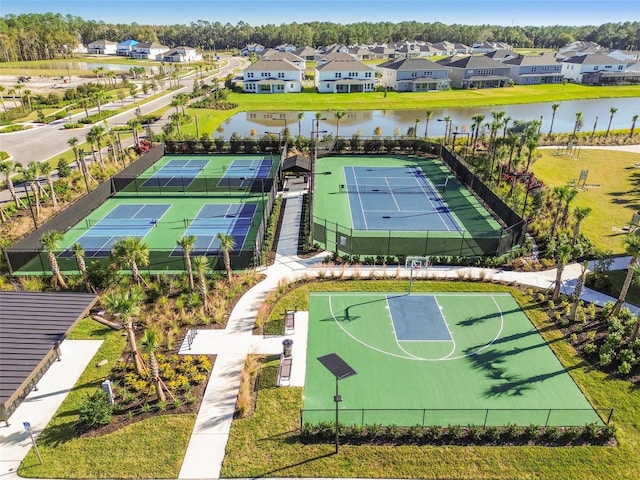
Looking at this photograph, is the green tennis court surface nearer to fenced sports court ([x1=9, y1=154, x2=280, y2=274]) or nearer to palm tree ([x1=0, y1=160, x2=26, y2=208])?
fenced sports court ([x1=9, y1=154, x2=280, y2=274])

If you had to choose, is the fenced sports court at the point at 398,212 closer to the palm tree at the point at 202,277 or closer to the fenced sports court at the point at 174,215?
the fenced sports court at the point at 174,215

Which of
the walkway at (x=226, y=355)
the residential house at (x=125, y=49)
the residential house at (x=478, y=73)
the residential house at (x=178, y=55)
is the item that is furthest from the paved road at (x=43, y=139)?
the residential house at (x=125, y=49)

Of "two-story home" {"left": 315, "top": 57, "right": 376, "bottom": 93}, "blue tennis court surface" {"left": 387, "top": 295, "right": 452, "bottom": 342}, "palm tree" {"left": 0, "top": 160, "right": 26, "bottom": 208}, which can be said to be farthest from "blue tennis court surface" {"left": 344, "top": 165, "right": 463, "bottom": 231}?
"two-story home" {"left": 315, "top": 57, "right": 376, "bottom": 93}

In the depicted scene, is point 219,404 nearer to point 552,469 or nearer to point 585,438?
point 552,469

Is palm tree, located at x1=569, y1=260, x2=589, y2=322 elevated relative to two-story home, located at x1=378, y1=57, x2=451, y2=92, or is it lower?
lower

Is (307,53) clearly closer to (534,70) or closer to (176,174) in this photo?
(534,70)

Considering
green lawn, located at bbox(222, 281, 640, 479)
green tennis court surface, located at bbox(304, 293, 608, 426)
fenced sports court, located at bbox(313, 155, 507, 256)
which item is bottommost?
green lawn, located at bbox(222, 281, 640, 479)

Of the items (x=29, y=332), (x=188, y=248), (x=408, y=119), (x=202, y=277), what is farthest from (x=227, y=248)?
(x=408, y=119)
